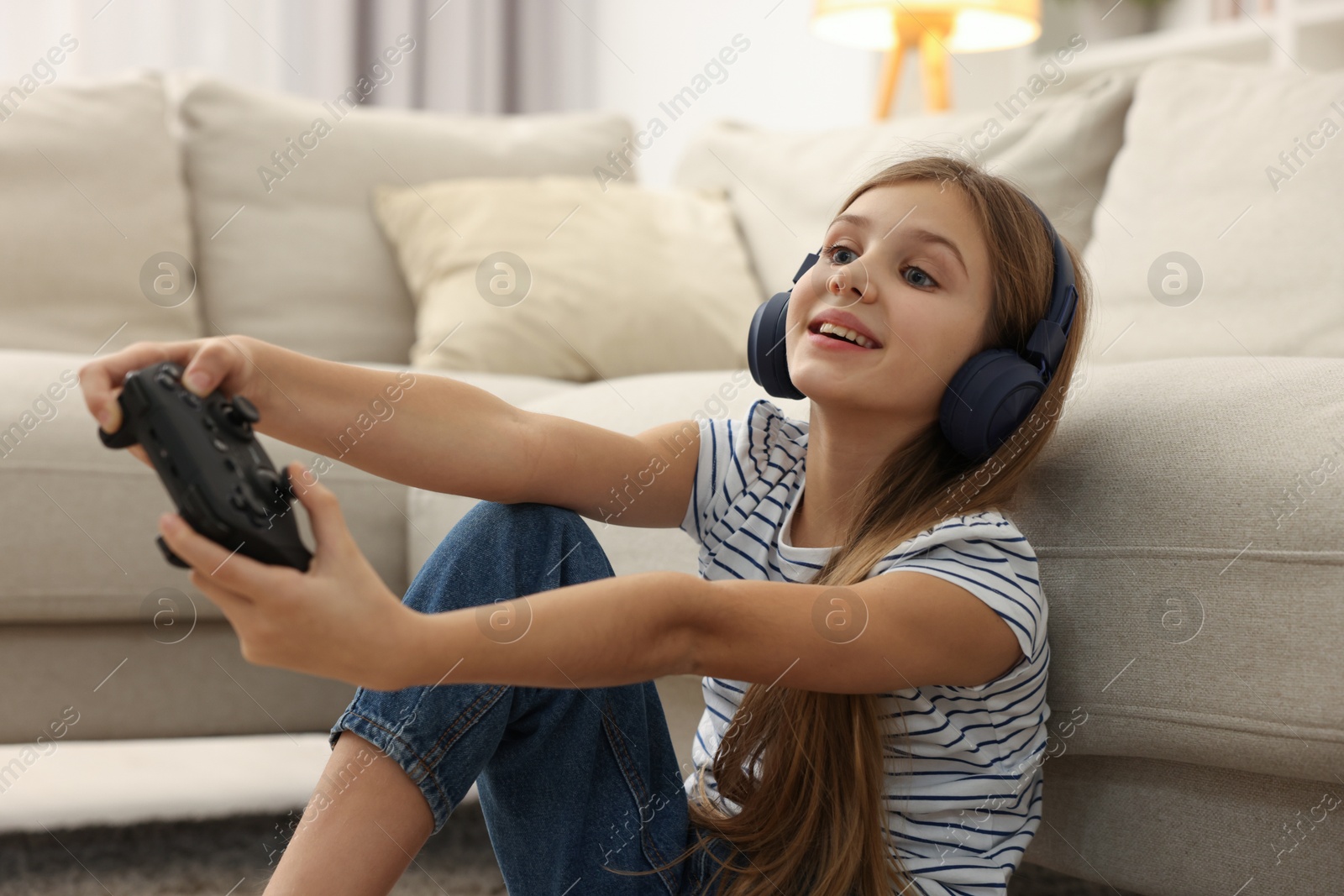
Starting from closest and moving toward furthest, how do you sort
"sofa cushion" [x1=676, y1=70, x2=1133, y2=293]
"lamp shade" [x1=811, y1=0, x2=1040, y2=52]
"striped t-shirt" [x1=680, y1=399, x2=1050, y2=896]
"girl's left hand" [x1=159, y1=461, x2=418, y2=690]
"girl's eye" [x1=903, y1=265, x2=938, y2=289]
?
"girl's left hand" [x1=159, y1=461, x2=418, y2=690] → "striped t-shirt" [x1=680, y1=399, x2=1050, y2=896] → "girl's eye" [x1=903, y1=265, x2=938, y2=289] → "sofa cushion" [x1=676, y1=70, x2=1133, y2=293] → "lamp shade" [x1=811, y1=0, x2=1040, y2=52]

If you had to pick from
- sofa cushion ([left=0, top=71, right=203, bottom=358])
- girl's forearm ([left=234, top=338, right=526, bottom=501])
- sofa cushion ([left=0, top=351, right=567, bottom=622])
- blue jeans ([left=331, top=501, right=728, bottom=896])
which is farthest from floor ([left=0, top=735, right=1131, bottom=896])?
sofa cushion ([left=0, top=71, right=203, bottom=358])

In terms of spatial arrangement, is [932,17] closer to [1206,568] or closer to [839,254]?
[839,254]

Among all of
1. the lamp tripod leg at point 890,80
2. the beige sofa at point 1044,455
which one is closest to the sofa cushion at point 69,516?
the beige sofa at point 1044,455

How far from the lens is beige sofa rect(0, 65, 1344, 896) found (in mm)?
695

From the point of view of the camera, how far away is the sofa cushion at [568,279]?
1689mm

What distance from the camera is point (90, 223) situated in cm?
163

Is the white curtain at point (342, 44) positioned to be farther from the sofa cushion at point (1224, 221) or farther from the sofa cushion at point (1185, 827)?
the sofa cushion at point (1185, 827)

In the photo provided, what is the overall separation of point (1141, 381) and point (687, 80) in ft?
7.30

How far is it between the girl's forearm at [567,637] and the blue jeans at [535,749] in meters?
0.18

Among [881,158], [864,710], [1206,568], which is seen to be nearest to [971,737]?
[864,710]

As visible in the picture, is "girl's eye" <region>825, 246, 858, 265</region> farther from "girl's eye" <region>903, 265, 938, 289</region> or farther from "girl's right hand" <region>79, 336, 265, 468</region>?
"girl's right hand" <region>79, 336, 265, 468</region>

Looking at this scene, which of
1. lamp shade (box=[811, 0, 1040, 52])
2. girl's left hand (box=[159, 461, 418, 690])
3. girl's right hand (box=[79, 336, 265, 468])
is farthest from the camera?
lamp shade (box=[811, 0, 1040, 52])

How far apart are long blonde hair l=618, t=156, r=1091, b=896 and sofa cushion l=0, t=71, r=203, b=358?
122 cm

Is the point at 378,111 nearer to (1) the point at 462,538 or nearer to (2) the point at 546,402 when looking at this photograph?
(2) the point at 546,402
